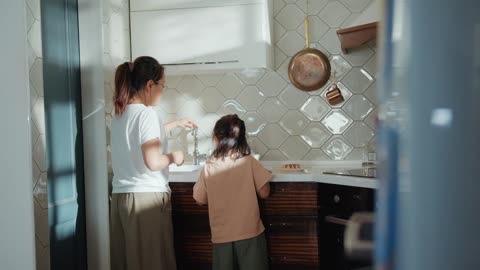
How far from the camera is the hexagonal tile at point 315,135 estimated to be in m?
2.93

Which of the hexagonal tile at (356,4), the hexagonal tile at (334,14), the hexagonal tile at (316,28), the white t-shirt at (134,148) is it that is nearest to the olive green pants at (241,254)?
the white t-shirt at (134,148)

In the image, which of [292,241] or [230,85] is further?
[230,85]

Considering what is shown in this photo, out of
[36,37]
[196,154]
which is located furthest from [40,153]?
[196,154]

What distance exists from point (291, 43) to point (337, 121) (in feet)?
1.94

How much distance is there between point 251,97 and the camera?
3014 mm

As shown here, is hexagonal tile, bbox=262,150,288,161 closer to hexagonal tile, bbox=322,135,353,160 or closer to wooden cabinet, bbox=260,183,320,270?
hexagonal tile, bbox=322,135,353,160

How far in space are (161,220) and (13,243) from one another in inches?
28.6

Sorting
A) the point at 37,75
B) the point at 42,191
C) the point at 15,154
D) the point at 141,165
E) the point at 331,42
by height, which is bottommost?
the point at 42,191

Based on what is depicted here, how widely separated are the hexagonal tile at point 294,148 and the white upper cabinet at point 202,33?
1.79ft

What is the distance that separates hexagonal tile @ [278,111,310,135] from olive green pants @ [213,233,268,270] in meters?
0.88

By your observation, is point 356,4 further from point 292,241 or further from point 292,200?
point 292,241

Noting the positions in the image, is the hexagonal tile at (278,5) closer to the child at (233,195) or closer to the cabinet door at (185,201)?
the child at (233,195)

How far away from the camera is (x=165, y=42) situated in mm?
2736

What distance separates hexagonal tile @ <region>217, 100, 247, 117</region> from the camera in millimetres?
3025
